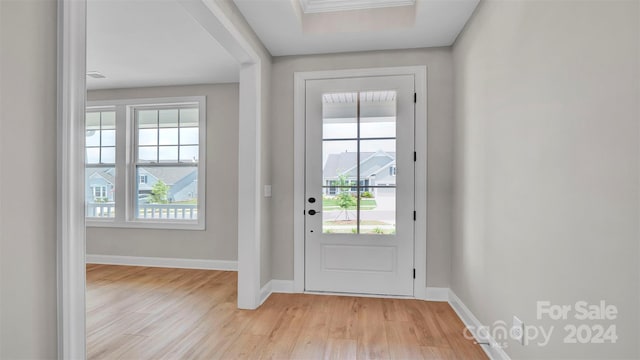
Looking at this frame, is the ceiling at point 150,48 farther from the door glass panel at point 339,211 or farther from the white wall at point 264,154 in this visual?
the door glass panel at point 339,211

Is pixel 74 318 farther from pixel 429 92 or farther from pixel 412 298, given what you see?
A: pixel 429 92

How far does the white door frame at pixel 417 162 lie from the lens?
10.0 ft

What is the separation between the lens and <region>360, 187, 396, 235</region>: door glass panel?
10.2 ft

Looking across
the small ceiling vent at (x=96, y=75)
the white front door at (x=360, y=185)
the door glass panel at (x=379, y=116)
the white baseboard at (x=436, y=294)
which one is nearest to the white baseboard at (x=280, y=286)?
the white front door at (x=360, y=185)

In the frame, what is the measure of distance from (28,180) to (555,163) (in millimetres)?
1999

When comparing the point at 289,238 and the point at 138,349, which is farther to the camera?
the point at 289,238

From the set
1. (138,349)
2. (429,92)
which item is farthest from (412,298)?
(138,349)

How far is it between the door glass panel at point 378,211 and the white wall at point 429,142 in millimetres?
345

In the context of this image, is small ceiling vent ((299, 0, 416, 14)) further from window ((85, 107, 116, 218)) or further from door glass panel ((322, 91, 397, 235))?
window ((85, 107, 116, 218))

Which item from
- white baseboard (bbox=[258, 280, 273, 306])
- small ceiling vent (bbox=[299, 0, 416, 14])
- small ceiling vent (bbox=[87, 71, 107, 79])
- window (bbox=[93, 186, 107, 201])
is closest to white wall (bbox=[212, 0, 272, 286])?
white baseboard (bbox=[258, 280, 273, 306])

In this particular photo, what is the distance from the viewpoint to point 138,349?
7.08 feet

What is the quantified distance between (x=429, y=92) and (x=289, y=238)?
1972 millimetres

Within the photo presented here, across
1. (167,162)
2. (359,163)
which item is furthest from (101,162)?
(359,163)

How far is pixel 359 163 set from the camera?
3.15 meters
